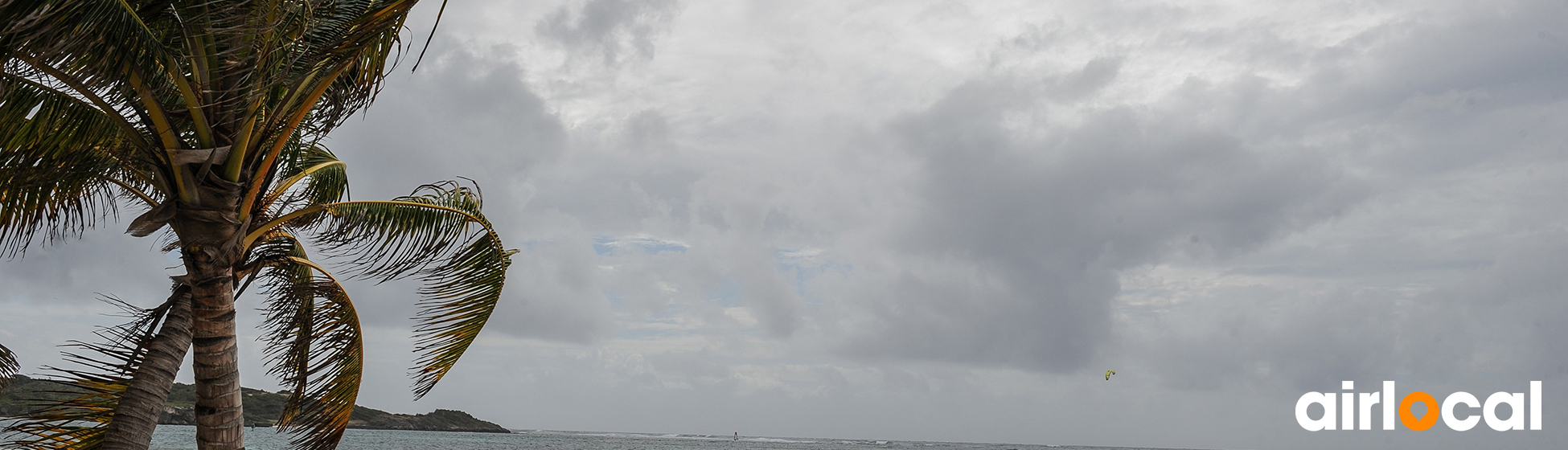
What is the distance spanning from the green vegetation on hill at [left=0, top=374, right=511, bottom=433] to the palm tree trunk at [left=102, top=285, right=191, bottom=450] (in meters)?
0.63

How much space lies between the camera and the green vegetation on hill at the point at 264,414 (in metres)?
26.9

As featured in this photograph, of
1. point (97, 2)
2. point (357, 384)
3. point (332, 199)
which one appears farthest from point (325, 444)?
point (97, 2)

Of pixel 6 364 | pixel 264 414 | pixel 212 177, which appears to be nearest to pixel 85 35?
pixel 212 177

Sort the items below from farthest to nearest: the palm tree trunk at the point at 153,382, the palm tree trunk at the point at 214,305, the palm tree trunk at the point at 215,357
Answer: the palm tree trunk at the point at 153,382
the palm tree trunk at the point at 215,357
the palm tree trunk at the point at 214,305

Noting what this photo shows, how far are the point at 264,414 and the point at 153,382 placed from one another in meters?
110

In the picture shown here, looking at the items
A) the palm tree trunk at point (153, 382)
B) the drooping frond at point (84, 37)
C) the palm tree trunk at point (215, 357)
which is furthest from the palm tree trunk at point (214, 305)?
the drooping frond at point (84, 37)

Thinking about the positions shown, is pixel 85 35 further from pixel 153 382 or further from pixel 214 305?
pixel 153 382

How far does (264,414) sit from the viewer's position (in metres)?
104

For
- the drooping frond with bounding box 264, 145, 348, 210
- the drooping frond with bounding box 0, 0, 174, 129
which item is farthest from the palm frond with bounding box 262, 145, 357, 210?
the drooping frond with bounding box 0, 0, 174, 129

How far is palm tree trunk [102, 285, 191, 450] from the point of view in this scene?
6980mm

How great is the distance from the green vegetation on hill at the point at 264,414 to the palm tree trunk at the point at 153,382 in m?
0.63

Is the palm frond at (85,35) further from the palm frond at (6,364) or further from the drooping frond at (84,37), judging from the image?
the palm frond at (6,364)

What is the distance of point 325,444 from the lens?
8.48m

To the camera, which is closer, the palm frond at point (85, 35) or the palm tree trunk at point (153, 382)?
the palm frond at point (85, 35)
